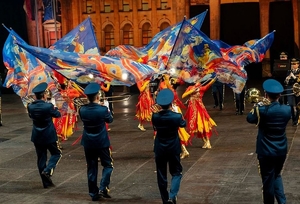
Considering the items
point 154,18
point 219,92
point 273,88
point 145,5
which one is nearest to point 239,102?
point 219,92

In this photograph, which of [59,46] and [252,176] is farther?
[59,46]

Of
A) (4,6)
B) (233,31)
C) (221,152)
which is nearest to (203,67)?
(221,152)

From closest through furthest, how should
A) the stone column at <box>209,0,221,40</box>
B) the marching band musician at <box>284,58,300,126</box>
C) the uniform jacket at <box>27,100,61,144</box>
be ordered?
1. the uniform jacket at <box>27,100,61,144</box>
2. the marching band musician at <box>284,58,300,126</box>
3. the stone column at <box>209,0,221,40</box>

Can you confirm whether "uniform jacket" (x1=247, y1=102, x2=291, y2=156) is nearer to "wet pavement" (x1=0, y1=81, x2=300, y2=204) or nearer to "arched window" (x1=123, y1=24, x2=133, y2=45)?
"wet pavement" (x1=0, y1=81, x2=300, y2=204)

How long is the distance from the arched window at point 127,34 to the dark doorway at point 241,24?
256 inches

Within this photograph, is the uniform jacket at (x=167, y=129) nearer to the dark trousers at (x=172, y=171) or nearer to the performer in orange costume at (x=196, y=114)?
the dark trousers at (x=172, y=171)

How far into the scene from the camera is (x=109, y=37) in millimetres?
39656

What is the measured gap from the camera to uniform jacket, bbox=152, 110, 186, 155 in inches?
335

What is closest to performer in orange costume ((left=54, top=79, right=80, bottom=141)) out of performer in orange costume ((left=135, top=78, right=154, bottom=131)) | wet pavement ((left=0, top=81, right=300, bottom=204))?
wet pavement ((left=0, top=81, right=300, bottom=204))

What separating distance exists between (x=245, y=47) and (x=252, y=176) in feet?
20.5

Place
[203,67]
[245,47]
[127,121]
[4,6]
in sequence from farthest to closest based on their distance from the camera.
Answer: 1. [4,6]
2. [127,121]
3. [245,47]
4. [203,67]

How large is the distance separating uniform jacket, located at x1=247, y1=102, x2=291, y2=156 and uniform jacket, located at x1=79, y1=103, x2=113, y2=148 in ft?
7.90

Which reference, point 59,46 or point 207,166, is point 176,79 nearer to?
point 207,166

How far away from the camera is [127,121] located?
19062 mm
